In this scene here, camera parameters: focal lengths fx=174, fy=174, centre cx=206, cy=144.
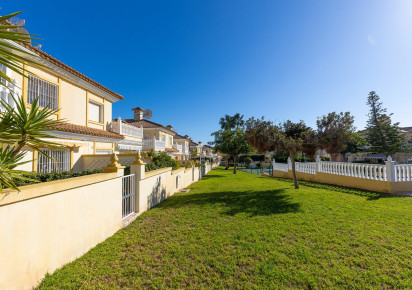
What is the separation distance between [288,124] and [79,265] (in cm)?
1306

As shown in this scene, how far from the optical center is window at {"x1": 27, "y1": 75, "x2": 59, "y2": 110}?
379 inches

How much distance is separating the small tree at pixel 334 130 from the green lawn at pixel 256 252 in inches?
185

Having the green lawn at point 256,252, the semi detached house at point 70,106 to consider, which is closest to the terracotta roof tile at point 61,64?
the semi detached house at point 70,106

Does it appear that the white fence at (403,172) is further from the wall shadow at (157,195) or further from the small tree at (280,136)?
the wall shadow at (157,195)

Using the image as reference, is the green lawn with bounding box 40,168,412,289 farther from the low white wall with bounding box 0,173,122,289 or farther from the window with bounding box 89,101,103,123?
the window with bounding box 89,101,103,123

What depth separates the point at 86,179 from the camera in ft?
14.3

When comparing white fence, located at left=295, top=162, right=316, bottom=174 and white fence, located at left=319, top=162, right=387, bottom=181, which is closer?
white fence, located at left=319, top=162, right=387, bottom=181

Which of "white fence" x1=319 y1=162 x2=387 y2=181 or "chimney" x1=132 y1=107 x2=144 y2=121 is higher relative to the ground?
"chimney" x1=132 y1=107 x2=144 y2=121

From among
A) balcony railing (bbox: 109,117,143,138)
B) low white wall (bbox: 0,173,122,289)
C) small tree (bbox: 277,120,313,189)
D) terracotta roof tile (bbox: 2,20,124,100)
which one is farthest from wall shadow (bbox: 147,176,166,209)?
balcony railing (bbox: 109,117,143,138)

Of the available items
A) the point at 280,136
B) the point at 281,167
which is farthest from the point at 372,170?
the point at 281,167

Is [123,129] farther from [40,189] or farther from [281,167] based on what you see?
[281,167]

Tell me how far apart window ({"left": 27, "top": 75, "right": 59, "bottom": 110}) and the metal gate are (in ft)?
22.3

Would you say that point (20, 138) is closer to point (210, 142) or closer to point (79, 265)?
point (79, 265)

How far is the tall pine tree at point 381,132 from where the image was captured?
28406mm
